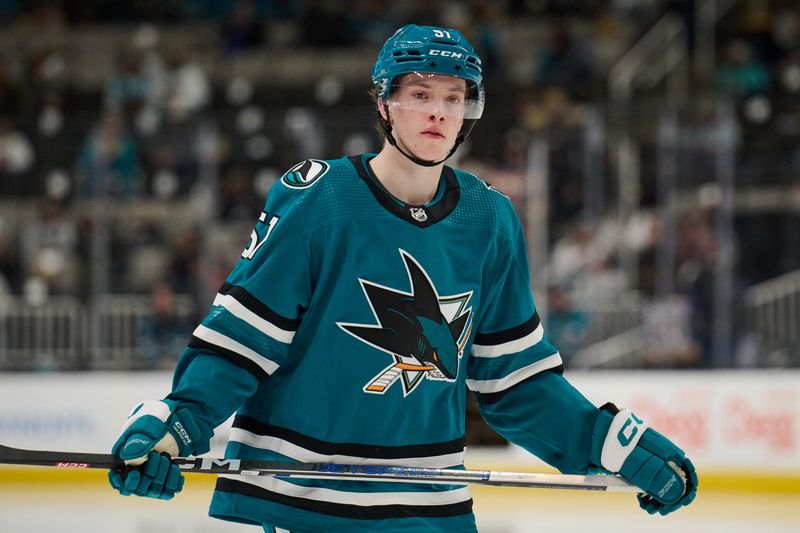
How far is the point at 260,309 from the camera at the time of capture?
2387mm

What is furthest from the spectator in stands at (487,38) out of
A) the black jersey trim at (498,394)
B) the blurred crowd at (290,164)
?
the black jersey trim at (498,394)

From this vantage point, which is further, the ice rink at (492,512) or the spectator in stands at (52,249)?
the spectator in stands at (52,249)

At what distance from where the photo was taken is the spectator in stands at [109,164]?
7.70m

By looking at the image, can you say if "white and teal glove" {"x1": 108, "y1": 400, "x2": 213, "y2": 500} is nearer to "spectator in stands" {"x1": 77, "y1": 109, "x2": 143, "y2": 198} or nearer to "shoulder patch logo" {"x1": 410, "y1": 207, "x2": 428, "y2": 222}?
"shoulder patch logo" {"x1": 410, "y1": 207, "x2": 428, "y2": 222}

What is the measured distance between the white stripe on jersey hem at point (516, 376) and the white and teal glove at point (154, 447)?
2.19ft

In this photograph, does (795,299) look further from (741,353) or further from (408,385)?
(408,385)

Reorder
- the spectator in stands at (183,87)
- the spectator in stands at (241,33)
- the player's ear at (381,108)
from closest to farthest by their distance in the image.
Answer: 1. the player's ear at (381,108)
2. the spectator in stands at (183,87)
3. the spectator in stands at (241,33)

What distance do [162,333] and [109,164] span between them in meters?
1.13

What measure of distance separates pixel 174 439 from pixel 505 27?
8.96 meters

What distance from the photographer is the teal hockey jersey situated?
2385mm

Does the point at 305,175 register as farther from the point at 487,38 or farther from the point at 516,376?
the point at 487,38

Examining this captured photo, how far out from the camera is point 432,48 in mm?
2512

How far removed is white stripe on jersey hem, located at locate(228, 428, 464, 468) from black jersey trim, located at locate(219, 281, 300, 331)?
0.75ft

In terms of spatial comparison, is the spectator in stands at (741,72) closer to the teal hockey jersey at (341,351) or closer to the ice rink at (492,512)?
the ice rink at (492,512)
